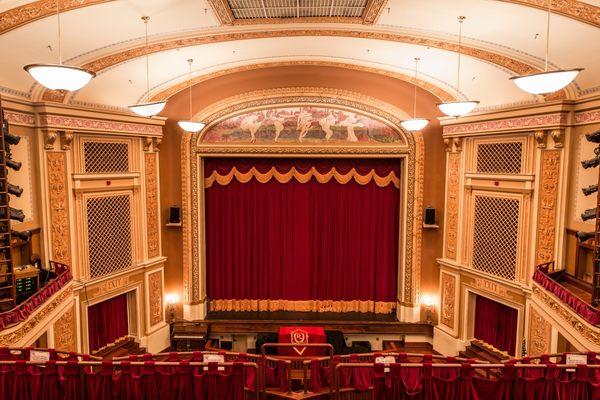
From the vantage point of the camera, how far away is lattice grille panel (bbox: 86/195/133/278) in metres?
9.43

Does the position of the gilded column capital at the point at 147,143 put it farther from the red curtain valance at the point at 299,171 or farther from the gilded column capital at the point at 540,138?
the gilded column capital at the point at 540,138

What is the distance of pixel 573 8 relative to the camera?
574 centimetres

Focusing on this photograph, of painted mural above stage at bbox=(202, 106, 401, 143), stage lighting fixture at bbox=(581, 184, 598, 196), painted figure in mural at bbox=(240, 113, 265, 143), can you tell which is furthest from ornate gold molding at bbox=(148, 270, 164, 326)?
stage lighting fixture at bbox=(581, 184, 598, 196)

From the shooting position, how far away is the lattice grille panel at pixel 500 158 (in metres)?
9.12

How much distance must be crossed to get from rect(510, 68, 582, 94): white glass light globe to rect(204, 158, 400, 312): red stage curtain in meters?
7.23

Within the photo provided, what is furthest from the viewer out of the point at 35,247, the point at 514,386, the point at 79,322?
the point at 79,322

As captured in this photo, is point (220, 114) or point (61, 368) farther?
point (220, 114)

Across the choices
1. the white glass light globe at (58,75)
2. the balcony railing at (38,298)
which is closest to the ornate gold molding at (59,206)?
the balcony railing at (38,298)

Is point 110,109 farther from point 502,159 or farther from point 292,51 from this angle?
point 502,159

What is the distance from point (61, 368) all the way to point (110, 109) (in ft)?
19.2

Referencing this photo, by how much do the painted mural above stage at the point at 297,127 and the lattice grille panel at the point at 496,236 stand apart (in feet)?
10.2

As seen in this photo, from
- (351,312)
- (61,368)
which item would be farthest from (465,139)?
(61,368)

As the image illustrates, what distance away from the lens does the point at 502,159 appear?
372 inches

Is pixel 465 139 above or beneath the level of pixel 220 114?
beneath
